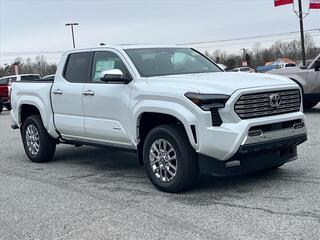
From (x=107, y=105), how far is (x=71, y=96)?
97 centimetres

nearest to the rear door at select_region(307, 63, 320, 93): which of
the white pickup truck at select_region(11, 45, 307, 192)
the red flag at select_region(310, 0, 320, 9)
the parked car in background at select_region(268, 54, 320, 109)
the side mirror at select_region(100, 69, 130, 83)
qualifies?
the parked car in background at select_region(268, 54, 320, 109)

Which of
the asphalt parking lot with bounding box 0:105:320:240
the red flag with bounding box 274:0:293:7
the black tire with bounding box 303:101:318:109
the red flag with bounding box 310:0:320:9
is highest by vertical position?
the red flag with bounding box 274:0:293:7

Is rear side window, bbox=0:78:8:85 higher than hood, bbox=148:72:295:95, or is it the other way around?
rear side window, bbox=0:78:8:85

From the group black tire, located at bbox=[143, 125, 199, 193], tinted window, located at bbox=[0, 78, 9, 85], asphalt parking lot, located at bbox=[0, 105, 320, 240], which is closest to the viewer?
asphalt parking lot, located at bbox=[0, 105, 320, 240]

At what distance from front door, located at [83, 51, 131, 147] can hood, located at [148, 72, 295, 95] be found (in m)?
0.53

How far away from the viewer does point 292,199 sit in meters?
5.49

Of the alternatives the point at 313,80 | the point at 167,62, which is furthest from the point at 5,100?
the point at 167,62

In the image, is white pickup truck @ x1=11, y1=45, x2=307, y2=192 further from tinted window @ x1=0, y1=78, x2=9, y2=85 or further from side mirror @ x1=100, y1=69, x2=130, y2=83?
tinted window @ x1=0, y1=78, x2=9, y2=85

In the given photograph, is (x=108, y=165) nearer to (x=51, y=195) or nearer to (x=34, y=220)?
(x=51, y=195)

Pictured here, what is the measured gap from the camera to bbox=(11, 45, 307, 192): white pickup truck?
5609 millimetres

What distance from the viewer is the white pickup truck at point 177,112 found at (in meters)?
5.61

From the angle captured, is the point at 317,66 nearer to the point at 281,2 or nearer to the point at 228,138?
the point at 228,138

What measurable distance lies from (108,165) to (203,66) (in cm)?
230

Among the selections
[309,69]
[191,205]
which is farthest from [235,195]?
[309,69]
